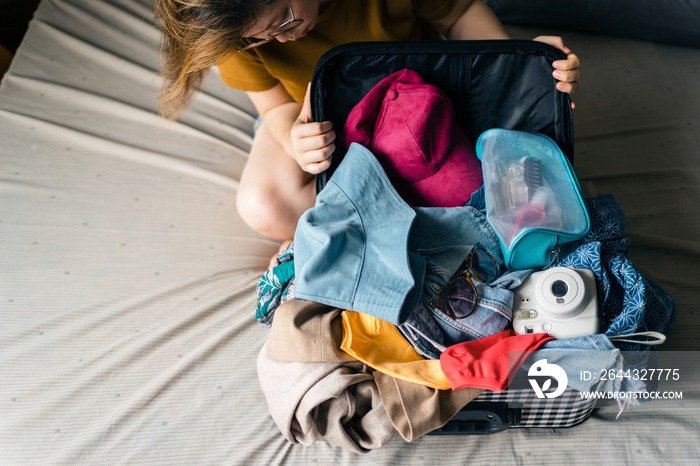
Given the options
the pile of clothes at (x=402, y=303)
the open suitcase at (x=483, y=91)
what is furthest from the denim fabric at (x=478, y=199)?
the open suitcase at (x=483, y=91)

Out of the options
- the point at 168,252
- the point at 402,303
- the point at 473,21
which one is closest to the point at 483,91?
the point at 473,21

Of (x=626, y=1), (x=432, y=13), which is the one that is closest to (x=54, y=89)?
(x=432, y=13)

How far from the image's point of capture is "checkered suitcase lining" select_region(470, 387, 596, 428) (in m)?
0.61

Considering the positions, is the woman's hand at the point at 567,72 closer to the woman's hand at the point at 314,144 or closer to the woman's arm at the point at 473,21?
the woman's arm at the point at 473,21

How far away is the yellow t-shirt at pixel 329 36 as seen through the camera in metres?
0.74

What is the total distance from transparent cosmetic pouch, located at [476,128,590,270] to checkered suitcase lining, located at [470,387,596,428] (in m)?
0.16

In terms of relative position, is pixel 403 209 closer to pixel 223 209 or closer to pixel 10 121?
pixel 223 209

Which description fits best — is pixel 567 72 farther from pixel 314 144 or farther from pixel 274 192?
pixel 274 192

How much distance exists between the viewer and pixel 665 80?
102 centimetres

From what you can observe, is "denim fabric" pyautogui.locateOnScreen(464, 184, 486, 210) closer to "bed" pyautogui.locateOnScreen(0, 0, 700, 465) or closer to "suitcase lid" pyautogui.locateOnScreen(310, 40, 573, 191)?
"suitcase lid" pyautogui.locateOnScreen(310, 40, 573, 191)

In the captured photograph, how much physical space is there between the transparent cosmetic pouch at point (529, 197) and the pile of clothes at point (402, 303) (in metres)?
0.03

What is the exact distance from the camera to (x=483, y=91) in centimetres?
72

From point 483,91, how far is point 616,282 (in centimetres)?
32

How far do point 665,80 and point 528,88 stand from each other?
0.52m
